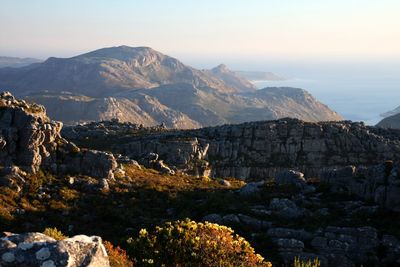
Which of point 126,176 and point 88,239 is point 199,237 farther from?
point 126,176

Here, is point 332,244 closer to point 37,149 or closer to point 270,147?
point 37,149

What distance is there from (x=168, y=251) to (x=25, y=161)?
2935 centimetres

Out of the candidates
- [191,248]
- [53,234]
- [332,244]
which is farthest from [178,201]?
[53,234]

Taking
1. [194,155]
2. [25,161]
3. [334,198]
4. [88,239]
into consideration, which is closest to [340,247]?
[334,198]

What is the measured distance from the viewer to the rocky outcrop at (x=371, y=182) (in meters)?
41.5

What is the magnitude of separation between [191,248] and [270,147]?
263 ft

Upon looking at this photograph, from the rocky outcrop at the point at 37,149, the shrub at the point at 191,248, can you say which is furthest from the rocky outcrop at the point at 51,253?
the rocky outcrop at the point at 37,149

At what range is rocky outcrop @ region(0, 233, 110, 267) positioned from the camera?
10094mm

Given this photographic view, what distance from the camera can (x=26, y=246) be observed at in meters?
10.5

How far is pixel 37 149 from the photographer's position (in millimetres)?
42938

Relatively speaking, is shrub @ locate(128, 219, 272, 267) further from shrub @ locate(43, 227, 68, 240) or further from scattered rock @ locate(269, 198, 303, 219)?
scattered rock @ locate(269, 198, 303, 219)

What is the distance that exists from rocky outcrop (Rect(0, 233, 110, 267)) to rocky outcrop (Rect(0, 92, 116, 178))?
103 ft

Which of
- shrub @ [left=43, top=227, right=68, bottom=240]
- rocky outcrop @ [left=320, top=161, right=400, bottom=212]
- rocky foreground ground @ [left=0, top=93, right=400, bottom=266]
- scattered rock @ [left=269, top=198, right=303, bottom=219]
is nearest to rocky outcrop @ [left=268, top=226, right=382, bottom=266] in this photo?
rocky foreground ground @ [left=0, top=93, right=400, bottom=266]

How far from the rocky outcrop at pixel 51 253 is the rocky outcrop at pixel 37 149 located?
31.4m
